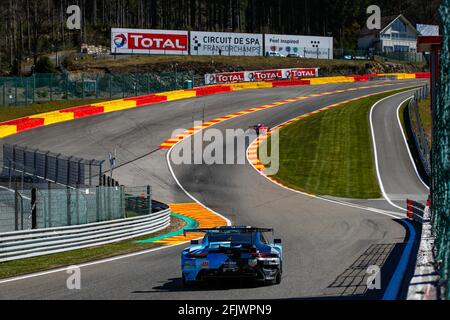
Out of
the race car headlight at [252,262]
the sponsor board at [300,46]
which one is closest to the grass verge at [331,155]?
the race car headlight at [252,262]

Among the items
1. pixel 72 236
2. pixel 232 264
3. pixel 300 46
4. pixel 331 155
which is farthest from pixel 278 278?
Result: pixel 300 46

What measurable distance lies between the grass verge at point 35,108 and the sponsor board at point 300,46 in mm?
38885

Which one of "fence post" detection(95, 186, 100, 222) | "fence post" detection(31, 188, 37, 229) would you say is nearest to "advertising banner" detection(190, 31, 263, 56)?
"fence post" detection(95, 186, 100, 222)

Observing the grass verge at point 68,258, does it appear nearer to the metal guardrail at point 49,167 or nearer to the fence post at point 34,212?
the fence post at point 34,212

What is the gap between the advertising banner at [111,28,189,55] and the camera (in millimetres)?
84750

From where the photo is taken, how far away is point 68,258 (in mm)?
20609

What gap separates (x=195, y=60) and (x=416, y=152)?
43803 millimetres

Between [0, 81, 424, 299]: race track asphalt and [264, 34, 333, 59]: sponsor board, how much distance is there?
1918 centimetres

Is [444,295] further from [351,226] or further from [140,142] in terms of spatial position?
[140,142]

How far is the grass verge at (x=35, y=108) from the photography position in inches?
2247

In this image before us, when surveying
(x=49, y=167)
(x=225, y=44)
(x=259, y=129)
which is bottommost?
(x=49, y=167)

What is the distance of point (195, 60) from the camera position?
3561 inches

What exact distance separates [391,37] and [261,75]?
2347 inches

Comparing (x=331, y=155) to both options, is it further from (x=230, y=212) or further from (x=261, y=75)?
(x=261, y=75)
